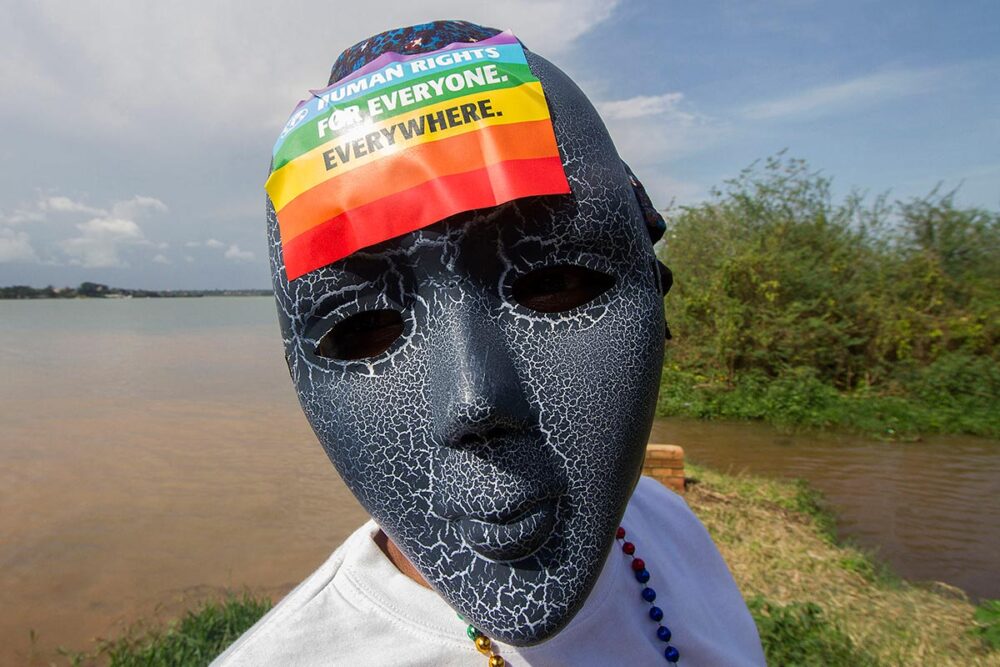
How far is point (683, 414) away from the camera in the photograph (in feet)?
31.7

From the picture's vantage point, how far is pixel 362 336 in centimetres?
80

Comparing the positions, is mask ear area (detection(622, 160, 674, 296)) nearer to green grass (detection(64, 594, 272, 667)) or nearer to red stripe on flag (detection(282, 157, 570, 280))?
red stripe on flag (detection(282, 157, 570, 280))

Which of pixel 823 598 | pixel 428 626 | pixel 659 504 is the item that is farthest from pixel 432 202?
pixel 823 598

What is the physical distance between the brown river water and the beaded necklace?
4673 millimetres

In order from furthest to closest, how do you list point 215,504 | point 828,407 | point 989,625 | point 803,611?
point 828,407 → point 215,504 → point 989,625 → point 803,611

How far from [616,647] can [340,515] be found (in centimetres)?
635

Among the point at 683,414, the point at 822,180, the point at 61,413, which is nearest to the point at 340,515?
the point at 683,414

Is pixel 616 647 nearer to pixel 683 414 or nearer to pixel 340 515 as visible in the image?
pixel 340 515

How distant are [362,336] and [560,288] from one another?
241mm

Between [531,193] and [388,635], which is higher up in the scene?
[531,193]

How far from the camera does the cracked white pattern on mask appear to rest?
701 mm

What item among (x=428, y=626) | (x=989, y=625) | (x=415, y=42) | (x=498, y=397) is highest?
(x=415, y=42)

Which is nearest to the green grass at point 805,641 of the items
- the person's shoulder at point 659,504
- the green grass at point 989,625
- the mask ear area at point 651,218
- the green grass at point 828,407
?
the green grass at point 989,625

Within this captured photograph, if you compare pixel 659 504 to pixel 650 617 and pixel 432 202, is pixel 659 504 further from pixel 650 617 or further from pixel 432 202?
Answer: pixel 432 202
